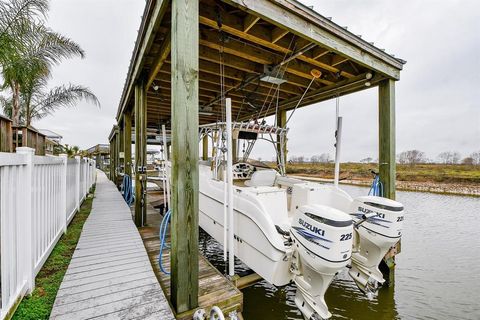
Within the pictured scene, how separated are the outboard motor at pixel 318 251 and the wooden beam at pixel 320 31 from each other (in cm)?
209

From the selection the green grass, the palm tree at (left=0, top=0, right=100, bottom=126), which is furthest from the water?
the palm tree at (left=0, top=0, right=100, bottom=126)

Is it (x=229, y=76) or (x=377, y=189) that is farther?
(x=229, y=76)

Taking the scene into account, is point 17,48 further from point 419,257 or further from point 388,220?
point 419,257

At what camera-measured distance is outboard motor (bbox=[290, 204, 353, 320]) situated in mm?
1877

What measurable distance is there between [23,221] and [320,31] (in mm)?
3706

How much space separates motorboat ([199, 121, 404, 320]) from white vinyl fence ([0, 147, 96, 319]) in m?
1.82

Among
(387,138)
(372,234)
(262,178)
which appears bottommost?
(372,234)

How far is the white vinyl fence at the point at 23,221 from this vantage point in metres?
1.44

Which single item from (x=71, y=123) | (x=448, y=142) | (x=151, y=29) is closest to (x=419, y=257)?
(x=151, y=29)

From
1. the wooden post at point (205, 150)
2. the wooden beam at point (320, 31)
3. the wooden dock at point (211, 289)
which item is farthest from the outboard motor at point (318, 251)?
the wooden post at point (205, 150)

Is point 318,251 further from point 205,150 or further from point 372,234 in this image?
point 205,150

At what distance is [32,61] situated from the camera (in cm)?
541

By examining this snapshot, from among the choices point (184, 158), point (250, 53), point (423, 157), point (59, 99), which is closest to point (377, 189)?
point (250, 53)

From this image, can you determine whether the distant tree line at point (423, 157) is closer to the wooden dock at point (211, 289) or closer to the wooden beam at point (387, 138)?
the wooden beam at point (387, 138)
